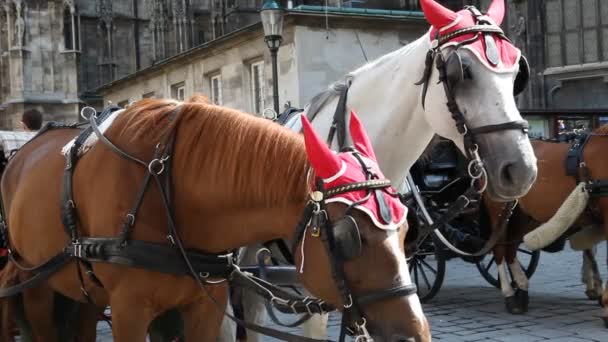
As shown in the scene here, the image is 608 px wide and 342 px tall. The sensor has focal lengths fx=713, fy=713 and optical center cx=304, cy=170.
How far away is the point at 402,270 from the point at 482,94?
1.23 m

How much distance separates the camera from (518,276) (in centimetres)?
745

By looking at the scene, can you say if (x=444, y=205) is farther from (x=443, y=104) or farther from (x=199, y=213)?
(x=199, y=213)

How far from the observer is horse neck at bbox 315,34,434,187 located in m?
3.72

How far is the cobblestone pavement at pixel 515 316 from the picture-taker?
6336 millimetres

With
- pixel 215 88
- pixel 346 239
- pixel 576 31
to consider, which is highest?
pixel 576 31

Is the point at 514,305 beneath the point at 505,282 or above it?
beneath

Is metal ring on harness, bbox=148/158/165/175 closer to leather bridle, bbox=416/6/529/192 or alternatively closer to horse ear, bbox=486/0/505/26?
leather bridle, bbox=416/6/529/192

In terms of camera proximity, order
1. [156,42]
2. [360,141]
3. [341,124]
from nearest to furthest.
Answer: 1. [360,141]
2. [341,124]
3. [156,42]

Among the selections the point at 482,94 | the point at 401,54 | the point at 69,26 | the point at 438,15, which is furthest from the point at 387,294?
the point at 69,26

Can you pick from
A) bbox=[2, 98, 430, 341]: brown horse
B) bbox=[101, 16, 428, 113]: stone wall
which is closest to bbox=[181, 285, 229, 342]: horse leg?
bbox=[2, 98, 430, 341]: brown horse

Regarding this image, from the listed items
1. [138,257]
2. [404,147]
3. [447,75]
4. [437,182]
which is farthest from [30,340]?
[437,182]

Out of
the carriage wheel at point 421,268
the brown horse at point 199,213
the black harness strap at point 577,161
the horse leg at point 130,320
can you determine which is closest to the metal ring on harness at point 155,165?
the brown horse at point 199,213

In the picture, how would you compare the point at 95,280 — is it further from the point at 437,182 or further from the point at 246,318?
the point at 437,182

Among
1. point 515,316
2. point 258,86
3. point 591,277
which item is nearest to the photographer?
point 515,316
